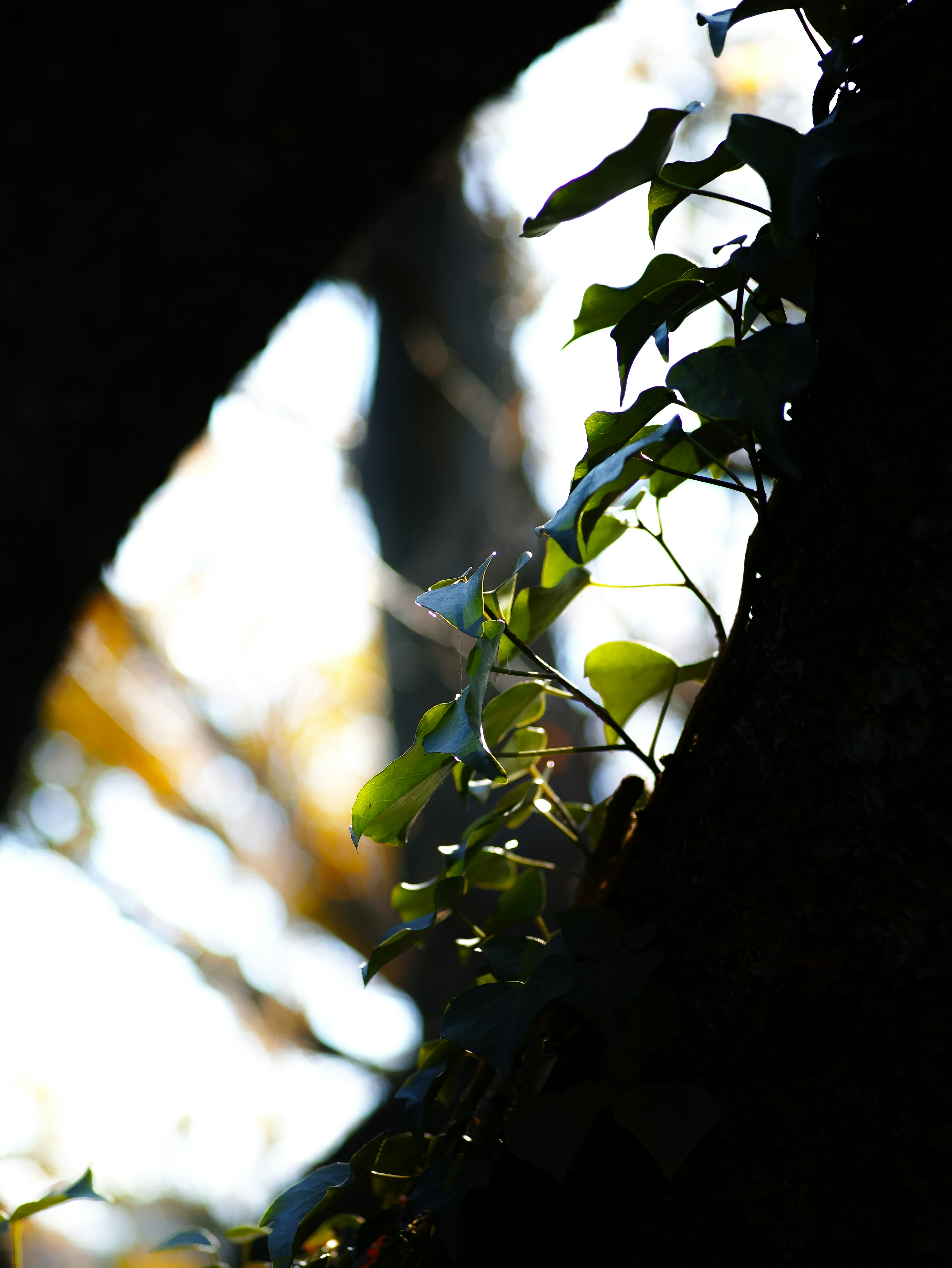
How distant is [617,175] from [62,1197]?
1.73 feet

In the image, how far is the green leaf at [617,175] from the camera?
0.26 metres

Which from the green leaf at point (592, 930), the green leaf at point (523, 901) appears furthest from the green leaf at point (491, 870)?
the green leaf at point (592, 930)

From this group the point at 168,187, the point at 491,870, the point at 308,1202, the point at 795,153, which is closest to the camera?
the point at 795,153

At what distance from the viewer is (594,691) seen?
0.39 m

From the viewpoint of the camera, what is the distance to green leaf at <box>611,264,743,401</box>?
0.92ft

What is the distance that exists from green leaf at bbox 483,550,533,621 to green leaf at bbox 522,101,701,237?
11 centimetres

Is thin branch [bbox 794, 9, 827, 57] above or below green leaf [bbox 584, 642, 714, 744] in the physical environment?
above

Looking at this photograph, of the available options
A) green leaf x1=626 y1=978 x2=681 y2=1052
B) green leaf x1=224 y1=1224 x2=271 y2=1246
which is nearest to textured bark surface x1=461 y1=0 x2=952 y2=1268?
green leaf x1=626 y1=978 x2=681 y2=1052

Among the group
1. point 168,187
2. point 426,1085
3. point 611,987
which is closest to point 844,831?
point 611,987

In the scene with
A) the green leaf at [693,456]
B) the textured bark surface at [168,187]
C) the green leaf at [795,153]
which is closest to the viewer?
the green leaf at [795,153]

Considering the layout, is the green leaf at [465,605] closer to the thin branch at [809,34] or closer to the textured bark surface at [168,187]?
the thin branch at [809,34]

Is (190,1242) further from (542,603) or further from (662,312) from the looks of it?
(662,312)

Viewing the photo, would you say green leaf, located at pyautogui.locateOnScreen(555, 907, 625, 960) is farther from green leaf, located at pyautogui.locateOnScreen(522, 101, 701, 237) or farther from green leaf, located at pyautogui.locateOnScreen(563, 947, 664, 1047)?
green leaf, located at pyautogui.locateOnScreen(522, 101, 701, 237)

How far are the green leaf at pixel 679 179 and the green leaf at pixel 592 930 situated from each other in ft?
0.83
